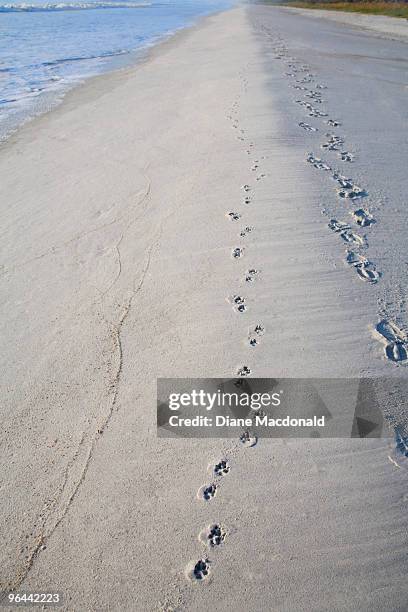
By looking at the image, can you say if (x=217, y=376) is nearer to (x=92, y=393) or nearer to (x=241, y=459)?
(x=241, y=459)

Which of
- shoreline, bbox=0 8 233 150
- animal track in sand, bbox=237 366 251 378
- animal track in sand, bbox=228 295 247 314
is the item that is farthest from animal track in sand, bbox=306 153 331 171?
shoreline, bbox=0 8 233 150

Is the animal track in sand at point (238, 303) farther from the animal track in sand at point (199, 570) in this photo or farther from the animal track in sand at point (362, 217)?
the animal track in sand at point (199, 570)

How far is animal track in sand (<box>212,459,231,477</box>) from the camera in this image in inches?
96.1

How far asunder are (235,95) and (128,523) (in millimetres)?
8590

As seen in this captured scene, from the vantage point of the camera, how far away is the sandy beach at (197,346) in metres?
2.10

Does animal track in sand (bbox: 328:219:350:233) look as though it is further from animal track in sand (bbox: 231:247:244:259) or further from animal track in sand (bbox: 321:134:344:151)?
animal track in sand (bbox: 321:134:344:151)

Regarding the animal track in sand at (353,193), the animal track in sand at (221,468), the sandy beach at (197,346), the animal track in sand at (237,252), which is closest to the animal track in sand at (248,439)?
the sandy beach at (197,346)

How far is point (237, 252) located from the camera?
4.19m

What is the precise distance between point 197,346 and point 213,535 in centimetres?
139

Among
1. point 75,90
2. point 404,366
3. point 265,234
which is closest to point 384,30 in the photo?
point 75,90

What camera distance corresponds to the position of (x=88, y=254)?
4.71 metres

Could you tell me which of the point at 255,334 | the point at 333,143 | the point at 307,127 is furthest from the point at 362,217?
the point at 307,127

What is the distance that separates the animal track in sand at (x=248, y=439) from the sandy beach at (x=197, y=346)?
4 centimetres

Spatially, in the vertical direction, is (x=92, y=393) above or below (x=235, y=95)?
below
